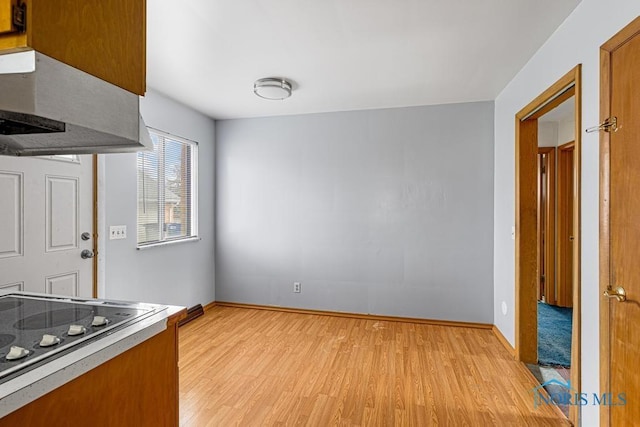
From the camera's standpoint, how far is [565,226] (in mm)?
4316

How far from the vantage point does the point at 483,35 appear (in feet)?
7.20

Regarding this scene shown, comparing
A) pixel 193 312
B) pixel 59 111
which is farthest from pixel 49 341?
pixel 193 312

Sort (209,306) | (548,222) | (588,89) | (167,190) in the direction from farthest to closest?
(548,222) → (209,306) → (167,190) → (588,89)

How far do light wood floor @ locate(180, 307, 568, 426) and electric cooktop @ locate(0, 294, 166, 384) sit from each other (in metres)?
1.13

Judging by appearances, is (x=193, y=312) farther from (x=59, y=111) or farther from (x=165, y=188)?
(x=59, y=111)

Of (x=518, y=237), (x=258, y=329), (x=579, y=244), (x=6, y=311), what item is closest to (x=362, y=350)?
(x=258, y=329)

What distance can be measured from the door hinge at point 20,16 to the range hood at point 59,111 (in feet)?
0.20

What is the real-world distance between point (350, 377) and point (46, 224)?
2.44 metres

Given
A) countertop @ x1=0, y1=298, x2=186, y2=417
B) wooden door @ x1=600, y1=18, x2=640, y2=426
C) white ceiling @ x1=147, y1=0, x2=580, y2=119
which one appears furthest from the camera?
white ceiling @ x1=147, y1=0, x2=580, y2=119

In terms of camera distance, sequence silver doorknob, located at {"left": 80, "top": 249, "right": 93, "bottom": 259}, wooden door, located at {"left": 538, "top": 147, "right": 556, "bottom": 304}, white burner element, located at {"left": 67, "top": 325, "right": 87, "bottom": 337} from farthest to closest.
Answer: wooden door, located at {"left": 538, "top": 147, "right": 556, "bottom": 304}, silver doorknob, located at {"left": 80, "top": 249, "right": 93, "bottom": 259}, white burner element, located at {"left": 67, "top": 325, "right": 87, "bottom": 337}

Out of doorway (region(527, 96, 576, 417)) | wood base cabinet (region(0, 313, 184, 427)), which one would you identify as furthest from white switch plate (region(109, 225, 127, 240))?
doorway (region(527, 96, 576, 417))

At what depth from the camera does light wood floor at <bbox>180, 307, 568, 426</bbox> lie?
205 centimetres

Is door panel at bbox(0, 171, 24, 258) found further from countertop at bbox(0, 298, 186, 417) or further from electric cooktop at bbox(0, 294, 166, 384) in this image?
countertop at bbox(0, 298, 186, 417)

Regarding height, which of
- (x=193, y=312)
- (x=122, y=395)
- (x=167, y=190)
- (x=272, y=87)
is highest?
(x=272, y=87)
